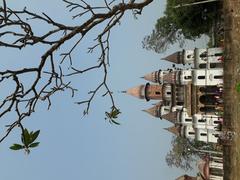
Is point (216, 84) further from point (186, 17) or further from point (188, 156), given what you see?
point (188, 156)

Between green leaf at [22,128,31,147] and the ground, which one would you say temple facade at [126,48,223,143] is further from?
green leaf at [22,128,31,147]

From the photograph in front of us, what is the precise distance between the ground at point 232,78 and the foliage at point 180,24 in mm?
25606

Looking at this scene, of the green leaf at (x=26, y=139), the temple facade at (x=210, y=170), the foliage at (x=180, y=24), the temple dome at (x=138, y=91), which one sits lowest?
the temple facade at (x=210, y=170)

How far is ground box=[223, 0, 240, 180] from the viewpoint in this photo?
14594 millimetres

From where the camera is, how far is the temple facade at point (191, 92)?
43.1 meters

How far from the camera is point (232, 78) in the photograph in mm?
14930

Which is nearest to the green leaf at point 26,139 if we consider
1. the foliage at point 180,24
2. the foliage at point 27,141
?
the foliage at point 27,141

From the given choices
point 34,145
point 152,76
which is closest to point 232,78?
point 34,145

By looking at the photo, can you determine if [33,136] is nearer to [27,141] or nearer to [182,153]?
[27,141]

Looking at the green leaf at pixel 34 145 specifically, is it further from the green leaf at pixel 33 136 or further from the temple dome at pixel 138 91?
the temple dome at pixel 138 91

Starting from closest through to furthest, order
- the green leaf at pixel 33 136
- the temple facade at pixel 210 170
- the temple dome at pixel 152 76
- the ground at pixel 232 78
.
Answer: the green leaf at pixel 33 136 → the ground at pixel 232 78 → the temple facade at pixel 210 170 → the temple dome at pixel 152 76

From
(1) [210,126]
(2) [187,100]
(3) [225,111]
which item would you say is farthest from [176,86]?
(3) [225,111]

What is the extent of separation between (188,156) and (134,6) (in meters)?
44.0

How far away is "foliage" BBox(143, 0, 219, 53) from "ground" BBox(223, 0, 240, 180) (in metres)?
25.6
